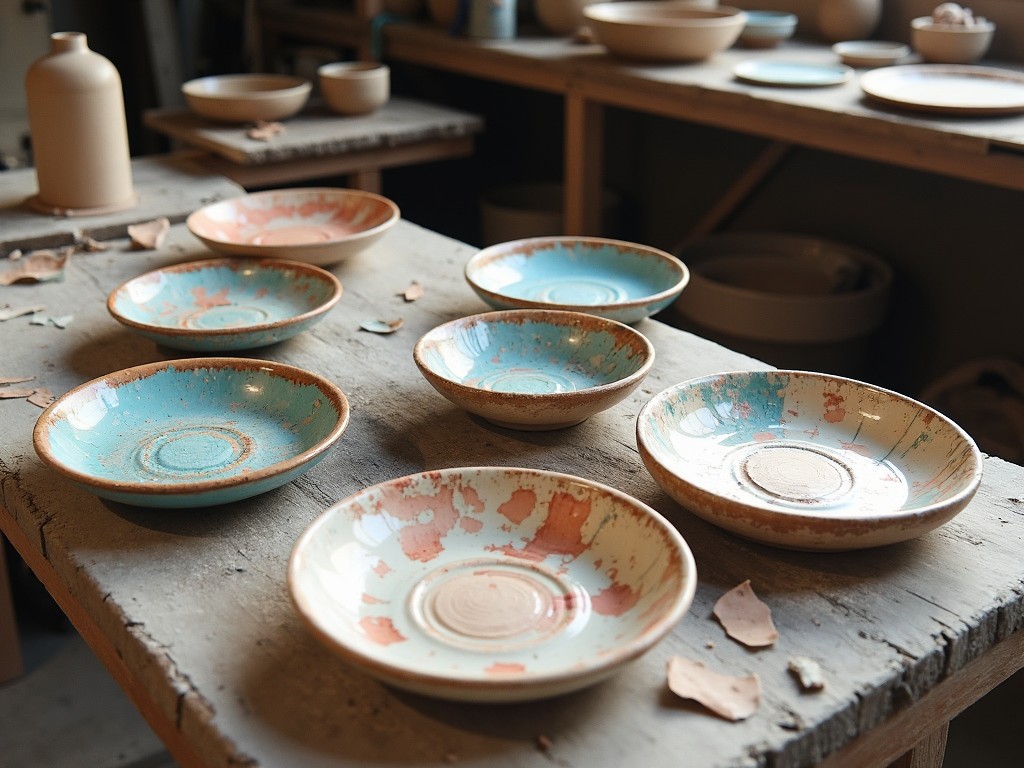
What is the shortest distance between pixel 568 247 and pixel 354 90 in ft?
4.21

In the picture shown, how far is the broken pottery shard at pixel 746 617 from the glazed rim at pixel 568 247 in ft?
1.82

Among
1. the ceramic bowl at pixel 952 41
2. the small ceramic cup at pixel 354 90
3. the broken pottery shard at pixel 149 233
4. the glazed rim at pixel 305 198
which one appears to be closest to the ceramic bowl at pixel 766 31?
the ceramic bowl at pixel 952 41

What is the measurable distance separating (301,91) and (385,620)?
81.3 inches

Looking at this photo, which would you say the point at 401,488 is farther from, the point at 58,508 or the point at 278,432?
the point at 58,508

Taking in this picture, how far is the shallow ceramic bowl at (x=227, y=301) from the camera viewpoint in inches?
53.1

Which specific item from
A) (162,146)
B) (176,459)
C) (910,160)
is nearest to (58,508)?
(176,459)

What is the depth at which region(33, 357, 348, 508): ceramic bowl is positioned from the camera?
100 centimetres

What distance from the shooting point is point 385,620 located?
33.7 inches

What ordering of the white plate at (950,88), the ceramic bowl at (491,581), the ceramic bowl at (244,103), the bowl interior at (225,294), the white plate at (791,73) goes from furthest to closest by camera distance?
1. the ceramic bowl at (244,103)
2. the white plate at (791,73)
3. the white plate at (950,88)
4. the bowl interior at (225,294)
5. the ceramic bowl at (491,581)

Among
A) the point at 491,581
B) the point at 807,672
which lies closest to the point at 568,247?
the point at 491,581

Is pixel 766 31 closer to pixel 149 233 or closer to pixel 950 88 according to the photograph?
→ pixel 950 88

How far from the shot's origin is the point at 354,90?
107 inches

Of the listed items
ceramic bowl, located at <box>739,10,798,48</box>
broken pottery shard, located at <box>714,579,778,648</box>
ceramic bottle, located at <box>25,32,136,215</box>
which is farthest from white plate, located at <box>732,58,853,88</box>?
broken pottery shard, located at <box>714,579,778,648</box>

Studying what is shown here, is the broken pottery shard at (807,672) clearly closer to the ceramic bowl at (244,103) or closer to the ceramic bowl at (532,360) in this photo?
the ceramic bowl at (532,360)
